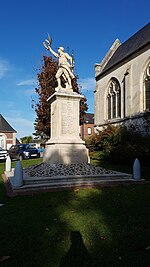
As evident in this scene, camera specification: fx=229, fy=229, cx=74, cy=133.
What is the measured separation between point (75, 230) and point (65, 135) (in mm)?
6604

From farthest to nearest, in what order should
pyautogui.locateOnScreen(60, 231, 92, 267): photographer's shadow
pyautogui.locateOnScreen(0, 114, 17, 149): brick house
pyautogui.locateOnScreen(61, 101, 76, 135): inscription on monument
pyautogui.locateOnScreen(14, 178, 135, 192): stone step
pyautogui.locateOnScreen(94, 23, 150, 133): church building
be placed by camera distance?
pyautogui.locateOnScreen(0, 114, 17, 149): brick house → pyautogui.locateOnScreen(94, 23, 150, 133): church building → pyautogui.locateOnScreen(61, 101, 76, 135): inscription on monument → pyautogui.locateOnScreen(14, 178, 135, 192): stone step → pyautogui.locateOnScreen(60, 231, 92, 267): photographer's shadow

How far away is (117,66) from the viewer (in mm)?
25297

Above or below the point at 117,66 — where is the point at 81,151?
below

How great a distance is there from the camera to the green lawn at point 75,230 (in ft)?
9.31

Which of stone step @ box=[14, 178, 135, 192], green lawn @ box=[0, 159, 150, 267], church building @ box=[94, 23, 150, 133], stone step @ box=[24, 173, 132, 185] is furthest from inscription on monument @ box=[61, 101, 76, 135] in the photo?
church building @ box=[94, 23, 150, 133]

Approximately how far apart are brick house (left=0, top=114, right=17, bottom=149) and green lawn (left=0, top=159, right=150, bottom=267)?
45.8m

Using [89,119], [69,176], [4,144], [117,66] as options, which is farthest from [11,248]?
[89,119]

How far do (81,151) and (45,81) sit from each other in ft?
47.7

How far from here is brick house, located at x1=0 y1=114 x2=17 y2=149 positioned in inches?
1963

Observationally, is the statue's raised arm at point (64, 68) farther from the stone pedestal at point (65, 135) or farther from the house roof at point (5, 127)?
the house roof at point (5, 127)

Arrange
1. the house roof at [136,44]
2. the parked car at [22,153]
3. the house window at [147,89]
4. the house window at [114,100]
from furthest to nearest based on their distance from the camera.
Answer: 1. the house window at [114,100]
2. the parked car at [22,153]
3. the house roof at [136,44]
4. the house window at [147,89]

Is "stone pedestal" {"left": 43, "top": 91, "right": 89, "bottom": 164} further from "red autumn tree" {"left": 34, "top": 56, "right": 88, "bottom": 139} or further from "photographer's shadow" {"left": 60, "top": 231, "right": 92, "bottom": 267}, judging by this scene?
"red autumn tree" {"left": 34, "top": 56, "right": 88, "bottom": 139}

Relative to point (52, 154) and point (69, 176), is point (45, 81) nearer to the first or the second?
point (52, 154)

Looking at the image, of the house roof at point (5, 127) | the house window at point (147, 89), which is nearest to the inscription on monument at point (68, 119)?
the house window at point (147, 89)
